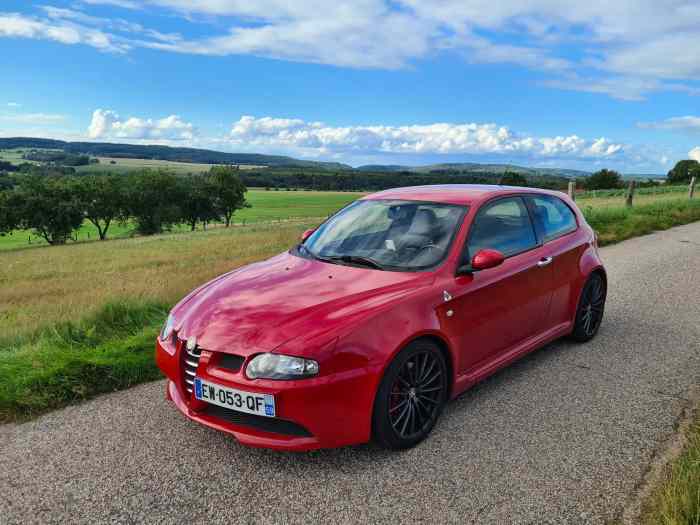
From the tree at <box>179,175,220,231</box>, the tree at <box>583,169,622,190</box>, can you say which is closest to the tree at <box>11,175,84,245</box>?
the tree at <box>179,175,220,231</box>

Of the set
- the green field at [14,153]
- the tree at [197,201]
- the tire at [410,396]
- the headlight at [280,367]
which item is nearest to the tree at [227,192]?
the tree at [197,201]

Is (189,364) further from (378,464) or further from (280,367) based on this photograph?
(378,464)

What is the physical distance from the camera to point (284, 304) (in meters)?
3.48

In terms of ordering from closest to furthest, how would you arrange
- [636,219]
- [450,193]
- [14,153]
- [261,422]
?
[261,422]
[450,193]
[636,219]
[14,153]

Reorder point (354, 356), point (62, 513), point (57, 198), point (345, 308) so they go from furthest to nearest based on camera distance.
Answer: point (57, 198) → point (345, 308) → point (354, 356) → point (62, 513)

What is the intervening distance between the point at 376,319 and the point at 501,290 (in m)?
1.39

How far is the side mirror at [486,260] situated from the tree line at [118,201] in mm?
67618

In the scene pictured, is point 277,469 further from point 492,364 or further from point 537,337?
point 537,337

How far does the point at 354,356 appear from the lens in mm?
3115

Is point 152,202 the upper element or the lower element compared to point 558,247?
lower

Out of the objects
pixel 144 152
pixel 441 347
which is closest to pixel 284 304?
pixel 441 347

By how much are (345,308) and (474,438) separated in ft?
4.05

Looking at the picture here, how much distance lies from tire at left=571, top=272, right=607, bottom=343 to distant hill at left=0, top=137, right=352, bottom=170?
14812 cm

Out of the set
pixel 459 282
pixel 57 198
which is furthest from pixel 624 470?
pixel 57 198
